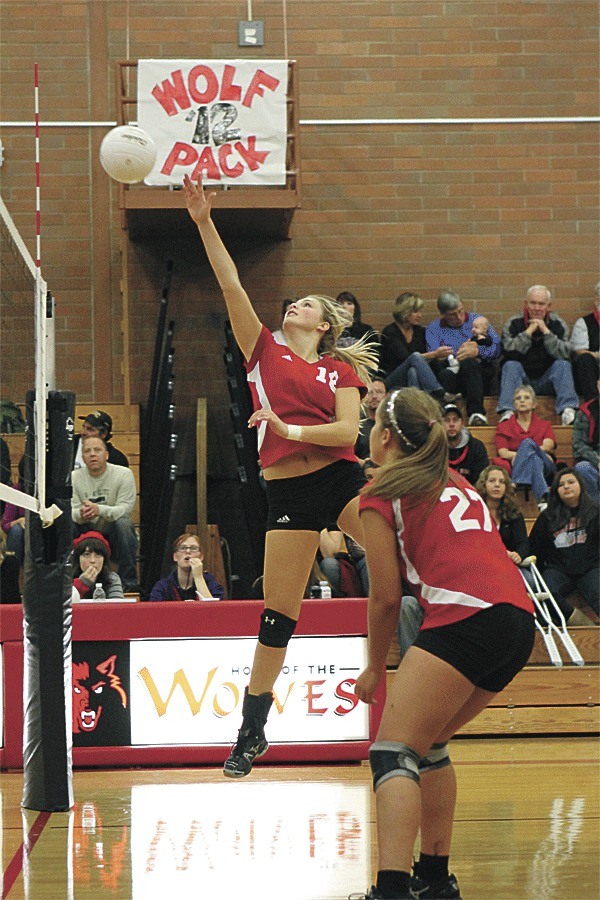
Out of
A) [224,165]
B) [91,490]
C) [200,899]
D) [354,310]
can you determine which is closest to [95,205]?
[224,165]

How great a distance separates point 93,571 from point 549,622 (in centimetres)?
303

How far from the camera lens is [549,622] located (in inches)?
306

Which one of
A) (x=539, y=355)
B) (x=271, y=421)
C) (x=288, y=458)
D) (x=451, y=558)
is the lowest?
(x=451, y=558)

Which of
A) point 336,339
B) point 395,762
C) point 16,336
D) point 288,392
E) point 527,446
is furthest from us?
point 527,446

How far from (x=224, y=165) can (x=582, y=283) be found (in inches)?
165

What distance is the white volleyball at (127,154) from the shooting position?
236 inches

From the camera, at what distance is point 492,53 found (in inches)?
479

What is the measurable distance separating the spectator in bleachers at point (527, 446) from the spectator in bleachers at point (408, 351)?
0.69 meters

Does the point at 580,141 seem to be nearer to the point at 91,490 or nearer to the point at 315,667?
the point at 91,490

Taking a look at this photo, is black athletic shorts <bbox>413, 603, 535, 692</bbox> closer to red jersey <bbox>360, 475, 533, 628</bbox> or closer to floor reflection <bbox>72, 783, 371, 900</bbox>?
red jersey <bbox>360, 475, 533, 628</bbox>

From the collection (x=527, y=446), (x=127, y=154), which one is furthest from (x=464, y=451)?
(x=127, y=154)

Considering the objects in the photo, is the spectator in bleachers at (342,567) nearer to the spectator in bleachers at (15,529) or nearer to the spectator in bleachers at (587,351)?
the spectator in bleachers at (15,529)

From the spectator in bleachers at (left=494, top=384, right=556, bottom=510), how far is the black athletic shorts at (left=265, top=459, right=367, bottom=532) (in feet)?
16.2

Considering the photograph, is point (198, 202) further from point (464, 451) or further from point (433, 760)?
point (464, 451)
